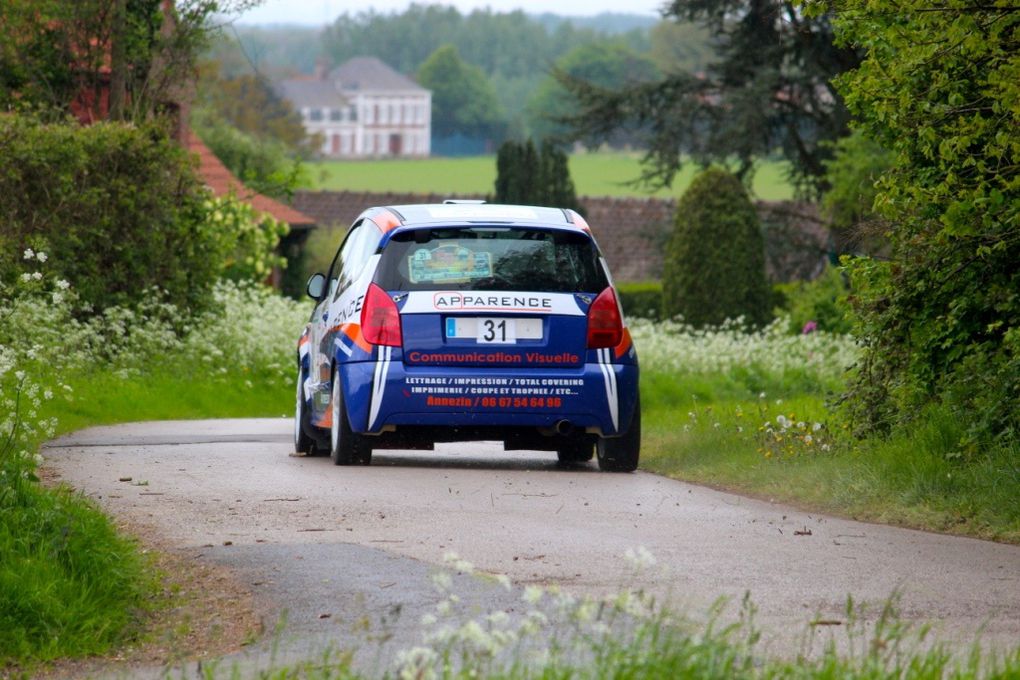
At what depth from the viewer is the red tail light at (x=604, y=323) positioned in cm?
1181

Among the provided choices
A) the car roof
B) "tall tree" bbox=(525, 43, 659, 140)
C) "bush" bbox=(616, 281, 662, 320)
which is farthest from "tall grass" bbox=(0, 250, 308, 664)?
"tall tree" bbox=(525, 43, 659, 140)

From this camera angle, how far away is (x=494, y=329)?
11.6m

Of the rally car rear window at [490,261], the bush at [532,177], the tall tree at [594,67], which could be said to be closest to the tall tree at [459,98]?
the tall tree at [594,67]

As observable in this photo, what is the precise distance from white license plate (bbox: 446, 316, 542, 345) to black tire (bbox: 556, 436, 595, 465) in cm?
148

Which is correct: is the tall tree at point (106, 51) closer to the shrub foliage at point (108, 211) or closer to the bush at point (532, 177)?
the shrub foliage at point (108, 211)

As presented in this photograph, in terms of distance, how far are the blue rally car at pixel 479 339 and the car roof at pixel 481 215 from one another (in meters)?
0.02

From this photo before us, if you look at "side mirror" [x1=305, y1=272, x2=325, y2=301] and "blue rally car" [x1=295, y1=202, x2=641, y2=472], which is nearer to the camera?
"blue rally car" [x1=295, y1=202, x2=641, y2=472]

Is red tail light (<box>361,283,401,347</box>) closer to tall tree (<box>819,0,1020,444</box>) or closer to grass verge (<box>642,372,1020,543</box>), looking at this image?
grass verge (<box>642,372,1020,543</box>)

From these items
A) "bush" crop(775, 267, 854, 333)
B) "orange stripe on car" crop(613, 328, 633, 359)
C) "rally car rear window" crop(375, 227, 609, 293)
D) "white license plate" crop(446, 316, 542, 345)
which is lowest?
"bush" crop(775, 267, 854, 333)

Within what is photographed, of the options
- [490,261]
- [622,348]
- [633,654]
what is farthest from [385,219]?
[633,654]

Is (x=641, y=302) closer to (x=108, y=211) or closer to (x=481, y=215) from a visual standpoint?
(x=108, y=211)

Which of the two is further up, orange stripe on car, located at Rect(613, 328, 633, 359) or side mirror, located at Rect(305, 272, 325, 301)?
side mirror, located at Rect(305, 272, 325, 301)

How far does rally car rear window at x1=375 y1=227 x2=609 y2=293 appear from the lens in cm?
1172

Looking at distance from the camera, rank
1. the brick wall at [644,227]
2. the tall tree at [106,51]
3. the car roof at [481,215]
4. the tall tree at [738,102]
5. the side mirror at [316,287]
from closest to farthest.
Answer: the car roof at [481,215], the side mirror at [316,287], the tall tree at [106,51], the tall tree at [738,102], the brick wall at [644,227]
